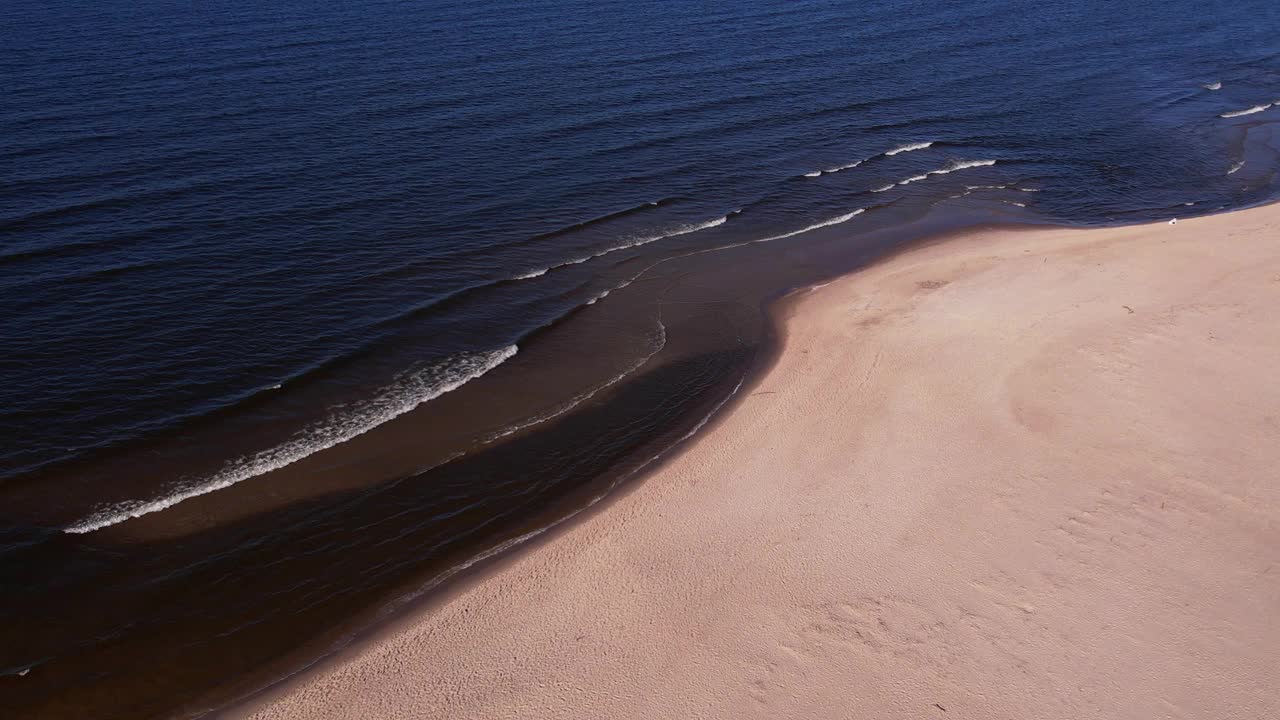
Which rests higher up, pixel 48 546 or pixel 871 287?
pixel 48 546

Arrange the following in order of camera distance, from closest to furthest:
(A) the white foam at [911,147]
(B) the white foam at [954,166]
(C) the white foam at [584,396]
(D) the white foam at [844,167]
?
(C) the white foam at [584,396]
(B) the white foam at [954,166]
(D) the white foam at [844,167]
(A) the white foam at [911,147]

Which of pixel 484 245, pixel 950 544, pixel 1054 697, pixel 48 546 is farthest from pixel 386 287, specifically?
pixel 1054 697

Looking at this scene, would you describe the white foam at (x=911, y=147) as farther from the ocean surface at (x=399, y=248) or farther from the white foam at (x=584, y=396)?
the white foam at (x=584, y=396)

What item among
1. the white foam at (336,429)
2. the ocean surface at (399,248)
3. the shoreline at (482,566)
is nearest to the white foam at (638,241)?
the ocean surface at (399,248)

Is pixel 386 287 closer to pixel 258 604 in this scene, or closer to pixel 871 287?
pixel 258 604

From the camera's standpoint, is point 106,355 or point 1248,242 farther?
point 1248,242

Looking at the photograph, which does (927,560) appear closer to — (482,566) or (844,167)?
(482,566)

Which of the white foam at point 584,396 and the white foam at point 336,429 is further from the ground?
the white foam at point 336,429
